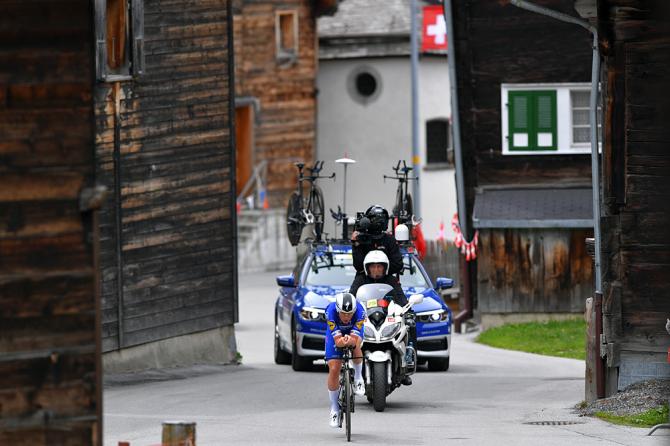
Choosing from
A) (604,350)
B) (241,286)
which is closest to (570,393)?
(604,350)

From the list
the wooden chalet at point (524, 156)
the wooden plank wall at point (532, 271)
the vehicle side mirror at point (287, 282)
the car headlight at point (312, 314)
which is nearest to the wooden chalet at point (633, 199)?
the car headlight at point (312, 314)

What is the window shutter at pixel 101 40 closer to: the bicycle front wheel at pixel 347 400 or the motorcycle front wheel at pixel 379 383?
the motorcycle front wheel at pixel 379 383

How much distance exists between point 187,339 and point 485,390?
15.7ft

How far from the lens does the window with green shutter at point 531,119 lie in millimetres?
33875

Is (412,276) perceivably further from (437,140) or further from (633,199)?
(437,140)

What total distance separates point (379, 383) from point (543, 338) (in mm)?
13436

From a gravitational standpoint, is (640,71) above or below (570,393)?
above

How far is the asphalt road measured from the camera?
50.5ft

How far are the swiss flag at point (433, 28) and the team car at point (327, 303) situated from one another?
27474 millimetres

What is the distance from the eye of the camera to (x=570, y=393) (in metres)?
20.6

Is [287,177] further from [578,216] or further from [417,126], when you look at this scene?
[578,216]

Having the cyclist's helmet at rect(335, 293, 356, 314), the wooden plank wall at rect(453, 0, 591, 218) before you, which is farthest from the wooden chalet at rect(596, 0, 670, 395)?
the wooden plank wall at rect(453, 0, 591, 218)

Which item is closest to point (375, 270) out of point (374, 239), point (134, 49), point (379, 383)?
point (379, 383)

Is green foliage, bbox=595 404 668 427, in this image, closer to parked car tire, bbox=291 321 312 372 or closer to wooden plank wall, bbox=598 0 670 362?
wooden plank wall, bbox=598 0 670 362
